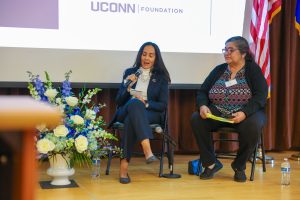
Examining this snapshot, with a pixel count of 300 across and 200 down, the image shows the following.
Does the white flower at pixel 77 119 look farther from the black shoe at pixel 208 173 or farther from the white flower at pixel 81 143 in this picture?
the black shoe at pixel 208 173

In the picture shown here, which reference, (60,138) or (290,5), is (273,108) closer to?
(290,5)

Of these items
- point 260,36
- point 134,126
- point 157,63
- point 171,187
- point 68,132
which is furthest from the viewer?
point 260,36

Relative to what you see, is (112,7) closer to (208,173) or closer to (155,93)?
(155,93)

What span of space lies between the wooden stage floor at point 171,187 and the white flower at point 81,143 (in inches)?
10.2

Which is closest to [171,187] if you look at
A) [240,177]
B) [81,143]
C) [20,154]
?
[240,177]

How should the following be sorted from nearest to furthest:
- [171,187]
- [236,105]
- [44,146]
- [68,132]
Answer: [44,146], [68,132], [171,187], [236,105]

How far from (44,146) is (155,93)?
3.35ft

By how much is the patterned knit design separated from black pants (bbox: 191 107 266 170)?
0.22 ft

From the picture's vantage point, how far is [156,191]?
295 cm

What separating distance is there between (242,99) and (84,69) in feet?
4.27

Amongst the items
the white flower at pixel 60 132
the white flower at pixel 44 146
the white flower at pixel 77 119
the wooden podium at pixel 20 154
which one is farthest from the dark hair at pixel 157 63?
the wooden podium at pixel 20 154

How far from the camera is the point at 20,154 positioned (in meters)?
0.65

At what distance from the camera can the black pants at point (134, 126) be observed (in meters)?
3.17

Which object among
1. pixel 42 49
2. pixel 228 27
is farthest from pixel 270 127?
pixel 42 49
